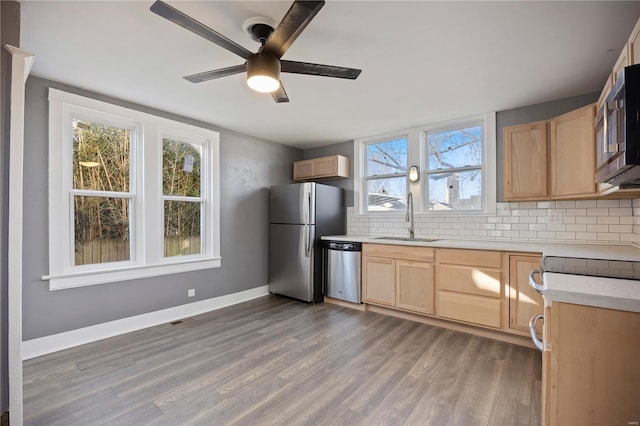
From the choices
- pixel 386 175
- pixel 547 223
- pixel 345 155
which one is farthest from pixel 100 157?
pixel 547 223

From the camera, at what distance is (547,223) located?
10.0 ft

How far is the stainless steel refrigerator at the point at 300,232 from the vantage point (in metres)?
4.02

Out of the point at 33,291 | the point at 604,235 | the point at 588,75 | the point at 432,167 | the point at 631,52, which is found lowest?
the point at 33,291

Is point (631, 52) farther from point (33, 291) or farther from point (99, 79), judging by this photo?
point (33, 291)

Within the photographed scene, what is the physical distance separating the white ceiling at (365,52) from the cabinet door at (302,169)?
4.64 ft

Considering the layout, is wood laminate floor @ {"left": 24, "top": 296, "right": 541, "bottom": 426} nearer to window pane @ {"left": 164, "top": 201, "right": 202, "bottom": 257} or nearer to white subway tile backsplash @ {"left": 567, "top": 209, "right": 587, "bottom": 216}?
window pane @ {"left": 164, "top": 201, "right": 202, "bottom": 257}

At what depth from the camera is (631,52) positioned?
5.50 ft

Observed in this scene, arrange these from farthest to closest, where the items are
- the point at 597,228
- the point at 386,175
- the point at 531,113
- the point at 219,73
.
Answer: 1. the point at 386,175
2. the point at 531,113
3. the point at 597,228
4. the point at 219,73

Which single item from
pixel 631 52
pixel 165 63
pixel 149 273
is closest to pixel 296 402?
pixel 149 273

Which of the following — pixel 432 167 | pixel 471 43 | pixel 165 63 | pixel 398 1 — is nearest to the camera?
pixel 398 1

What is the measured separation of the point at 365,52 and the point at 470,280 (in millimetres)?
2336

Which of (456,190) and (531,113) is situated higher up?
(531,113)

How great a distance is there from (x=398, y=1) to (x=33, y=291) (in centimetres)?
353

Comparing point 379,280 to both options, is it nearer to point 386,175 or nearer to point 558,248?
point 386,175
